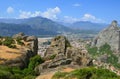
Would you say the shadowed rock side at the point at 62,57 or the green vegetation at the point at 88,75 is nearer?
the green vegetation at the point at 88,75

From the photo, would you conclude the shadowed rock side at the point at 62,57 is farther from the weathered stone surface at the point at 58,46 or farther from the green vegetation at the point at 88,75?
the green vegetation at the point at 88,75

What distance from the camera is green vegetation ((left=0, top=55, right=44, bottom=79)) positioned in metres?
33.3

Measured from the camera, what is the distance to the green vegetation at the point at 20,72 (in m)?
33.3

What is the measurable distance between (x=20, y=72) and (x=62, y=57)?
25.0 ft

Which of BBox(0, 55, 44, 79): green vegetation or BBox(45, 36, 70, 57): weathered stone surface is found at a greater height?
BBox(45, 36, 70, 57): weathered stone surface

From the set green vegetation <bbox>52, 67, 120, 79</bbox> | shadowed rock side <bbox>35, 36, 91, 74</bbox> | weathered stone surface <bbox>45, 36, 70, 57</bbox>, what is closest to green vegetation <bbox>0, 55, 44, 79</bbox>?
shadowed rock side <bbox>35, 36, 91, 74</bbox>

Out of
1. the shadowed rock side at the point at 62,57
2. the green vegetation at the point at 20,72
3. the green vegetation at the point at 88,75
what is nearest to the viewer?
the green vegetation at the point at 88,75

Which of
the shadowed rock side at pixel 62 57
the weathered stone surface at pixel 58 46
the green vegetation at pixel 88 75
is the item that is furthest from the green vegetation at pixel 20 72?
the weathered stone surface at pixel 58 46

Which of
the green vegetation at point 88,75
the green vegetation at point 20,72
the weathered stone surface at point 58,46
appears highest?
the weathered stone surface at point 58,46

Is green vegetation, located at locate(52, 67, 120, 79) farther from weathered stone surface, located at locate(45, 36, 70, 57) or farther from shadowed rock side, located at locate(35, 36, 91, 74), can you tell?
weathered stone surface, located at locate(45, 36, 70, 57)

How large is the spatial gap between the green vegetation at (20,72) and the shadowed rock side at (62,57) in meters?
1.28

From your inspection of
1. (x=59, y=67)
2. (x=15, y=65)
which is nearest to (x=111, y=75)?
(x=59, y=67)

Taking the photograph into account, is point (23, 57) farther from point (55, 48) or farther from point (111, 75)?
point (111, 75)

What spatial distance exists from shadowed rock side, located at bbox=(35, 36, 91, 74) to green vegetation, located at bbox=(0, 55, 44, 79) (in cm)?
128
